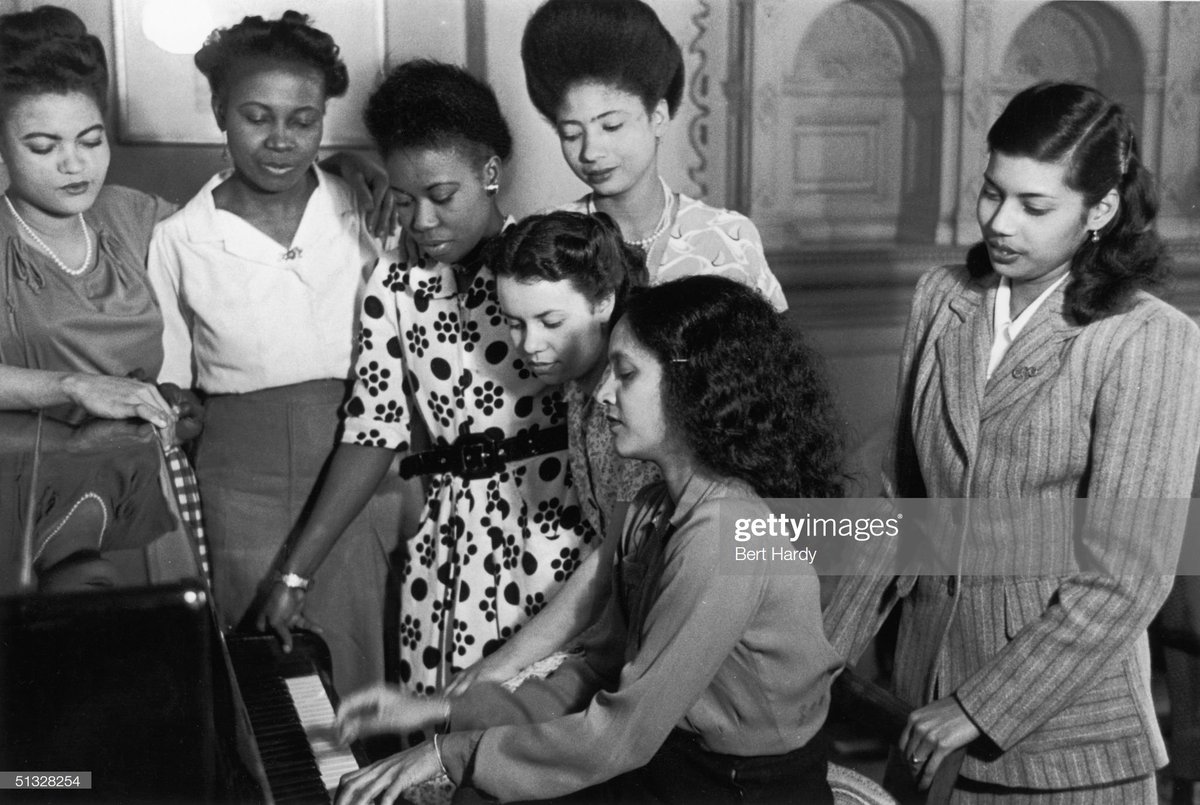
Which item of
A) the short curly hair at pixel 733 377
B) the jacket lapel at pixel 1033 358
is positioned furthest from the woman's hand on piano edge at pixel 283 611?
the jacket lapel at pixel 1033 358

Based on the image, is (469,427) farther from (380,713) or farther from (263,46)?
(263,46)

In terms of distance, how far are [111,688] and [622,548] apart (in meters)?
0.54

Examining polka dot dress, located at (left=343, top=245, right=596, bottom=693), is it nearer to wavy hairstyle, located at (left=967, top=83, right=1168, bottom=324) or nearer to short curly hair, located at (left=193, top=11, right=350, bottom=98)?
short curly hair, located at (left=193, top=11, right=350, bottom=98)

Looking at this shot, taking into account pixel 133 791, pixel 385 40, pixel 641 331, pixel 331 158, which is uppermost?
pixel 385 40

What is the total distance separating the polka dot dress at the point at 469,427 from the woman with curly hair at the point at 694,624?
0.28 metres

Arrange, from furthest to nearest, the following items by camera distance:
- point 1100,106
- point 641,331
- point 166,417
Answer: point 166,417 < point 1100,106 < point 641,331

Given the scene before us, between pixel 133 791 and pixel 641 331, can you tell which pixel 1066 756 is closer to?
pixel 641 331

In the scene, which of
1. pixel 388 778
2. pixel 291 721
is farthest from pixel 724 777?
pixel 291 721

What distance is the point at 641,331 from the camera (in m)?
1.20

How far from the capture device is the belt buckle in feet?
5.22

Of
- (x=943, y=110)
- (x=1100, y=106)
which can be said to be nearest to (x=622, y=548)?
(x=1100, y=106)

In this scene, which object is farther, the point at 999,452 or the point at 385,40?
the point at 385,40

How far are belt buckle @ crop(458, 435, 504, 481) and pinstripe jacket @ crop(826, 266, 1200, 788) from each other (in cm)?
50

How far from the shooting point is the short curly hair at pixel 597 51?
4.97ft
